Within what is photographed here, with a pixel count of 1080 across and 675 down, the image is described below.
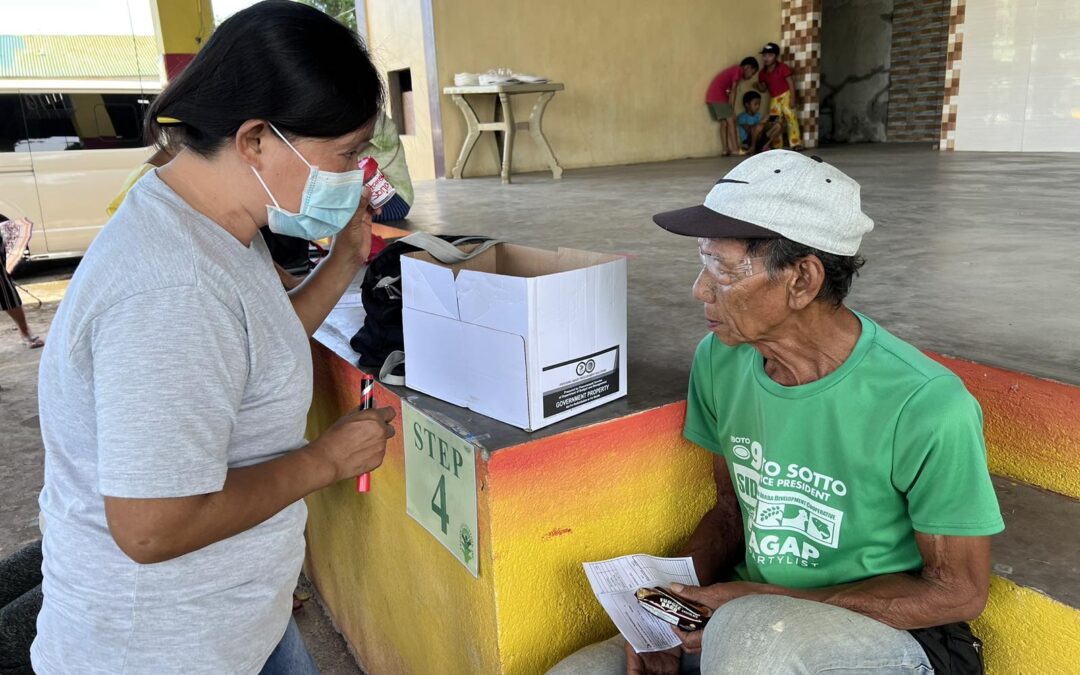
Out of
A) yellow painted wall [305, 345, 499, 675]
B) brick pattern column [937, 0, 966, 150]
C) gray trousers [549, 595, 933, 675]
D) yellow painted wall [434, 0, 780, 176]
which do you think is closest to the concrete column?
yellow painted wall [434, 0, 780, 176]

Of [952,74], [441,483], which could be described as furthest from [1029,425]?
[952,74]

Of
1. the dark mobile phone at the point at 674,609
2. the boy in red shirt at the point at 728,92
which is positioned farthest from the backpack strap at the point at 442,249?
the boy in red shirt at the point at 728,92

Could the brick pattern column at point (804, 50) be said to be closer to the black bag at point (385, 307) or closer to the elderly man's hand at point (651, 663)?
the black bag at point (385, 307)

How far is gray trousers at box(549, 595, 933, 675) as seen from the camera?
111 centimetres

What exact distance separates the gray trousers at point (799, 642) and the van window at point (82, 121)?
7018 millimetres

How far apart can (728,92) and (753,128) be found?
0.54 metres

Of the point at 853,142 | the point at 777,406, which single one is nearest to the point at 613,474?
the point at 777,406

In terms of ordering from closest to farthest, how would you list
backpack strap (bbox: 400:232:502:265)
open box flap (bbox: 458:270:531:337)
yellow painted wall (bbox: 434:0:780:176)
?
open box flap (bbox: 458:270:531:337), backpack strap (bbox: 400:232:502:265), yellow painted wall (bbox: 434:0:780:176)

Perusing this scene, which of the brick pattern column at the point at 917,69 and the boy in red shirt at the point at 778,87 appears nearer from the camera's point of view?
the boy in red shirt at the point at 778,87

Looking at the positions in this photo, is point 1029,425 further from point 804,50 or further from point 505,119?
point 804,50

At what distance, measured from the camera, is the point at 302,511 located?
1.28m

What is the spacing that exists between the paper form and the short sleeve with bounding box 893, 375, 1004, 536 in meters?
0.47

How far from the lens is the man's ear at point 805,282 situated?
4.18ft

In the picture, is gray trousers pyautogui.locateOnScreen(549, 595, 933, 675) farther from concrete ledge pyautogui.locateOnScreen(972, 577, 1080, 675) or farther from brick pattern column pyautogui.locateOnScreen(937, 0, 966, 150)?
brick pattern column pyautogui.locateOnScreen(937, 0, 966, 150)
